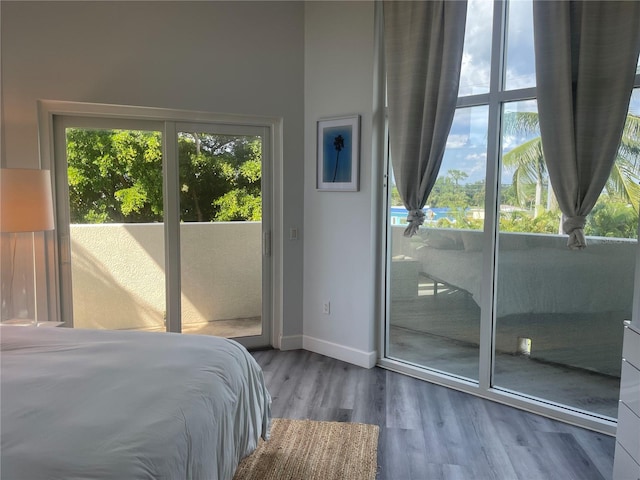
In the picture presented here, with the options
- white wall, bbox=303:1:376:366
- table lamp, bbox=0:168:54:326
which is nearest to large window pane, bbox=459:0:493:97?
white wall, bbox=303:1:376:366

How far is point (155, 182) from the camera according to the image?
3.69 meters

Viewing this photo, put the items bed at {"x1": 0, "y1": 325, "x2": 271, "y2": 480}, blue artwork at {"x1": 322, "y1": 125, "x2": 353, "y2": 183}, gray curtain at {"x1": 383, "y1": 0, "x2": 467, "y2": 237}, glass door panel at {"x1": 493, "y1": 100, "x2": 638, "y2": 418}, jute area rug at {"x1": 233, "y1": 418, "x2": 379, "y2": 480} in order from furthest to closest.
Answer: blue artwork at {"x1": 322, "y1": 125, "x2": 353, "y2": 183} → gray curtain at {"x1": 383, "y1": 0, "x2": 467, "y2": 237} → glass door panel at {"x1": 493, "y1": 100, "x2": 638, "y2": 418} → jute area rug at {"x1": 233, "y1": 418, "x2": 379, "y2": 480} → bed at {"x1": 0, "y1": 325, "x2": 271, "y2": 480}

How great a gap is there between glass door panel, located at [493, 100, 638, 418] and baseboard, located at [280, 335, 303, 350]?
5.50 ft

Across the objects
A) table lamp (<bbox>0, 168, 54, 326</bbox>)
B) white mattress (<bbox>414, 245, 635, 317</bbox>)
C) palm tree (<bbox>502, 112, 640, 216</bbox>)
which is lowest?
white mattress (<bbox>414, 245, 635, 317</bbox>)

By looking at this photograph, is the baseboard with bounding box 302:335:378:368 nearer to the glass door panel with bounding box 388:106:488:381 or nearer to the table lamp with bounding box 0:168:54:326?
the glass door panel with bounding box 388:106:488:381

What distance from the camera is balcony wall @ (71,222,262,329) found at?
359 cm

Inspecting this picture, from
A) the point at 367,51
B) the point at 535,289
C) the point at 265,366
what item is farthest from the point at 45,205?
the point at 535,289

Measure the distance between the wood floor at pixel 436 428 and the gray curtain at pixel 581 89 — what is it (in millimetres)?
1120

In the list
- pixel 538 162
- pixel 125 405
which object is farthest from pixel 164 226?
pixel 538 162

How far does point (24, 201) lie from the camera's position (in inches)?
107

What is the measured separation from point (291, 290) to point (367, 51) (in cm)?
203

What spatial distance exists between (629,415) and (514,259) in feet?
3.71

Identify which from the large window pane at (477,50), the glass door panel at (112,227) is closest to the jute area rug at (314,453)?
the glass door panel at (112,227)

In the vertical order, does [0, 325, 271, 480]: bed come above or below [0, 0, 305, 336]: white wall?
below
